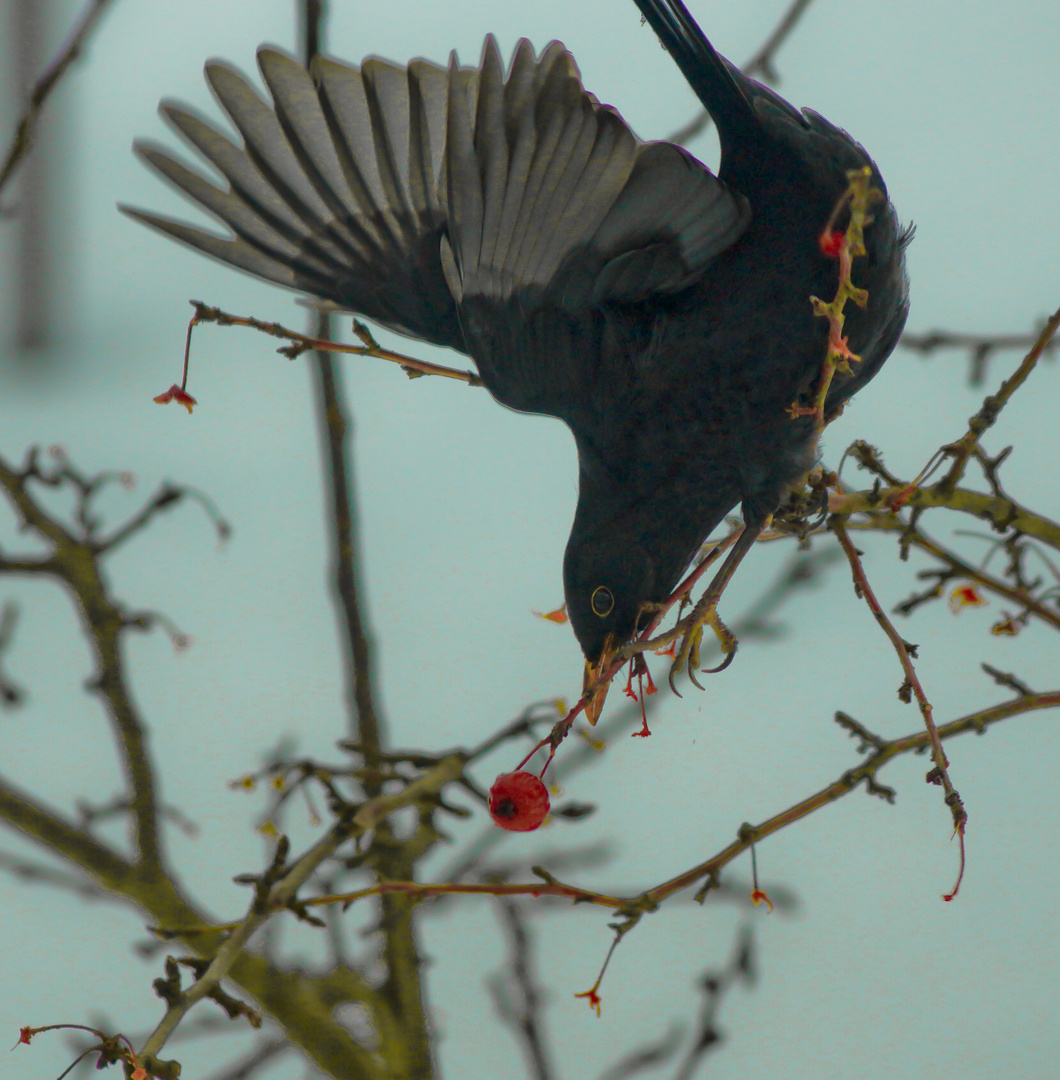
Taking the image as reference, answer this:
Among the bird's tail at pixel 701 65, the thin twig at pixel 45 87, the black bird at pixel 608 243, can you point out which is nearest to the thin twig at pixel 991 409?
the black bird at pixel 608 243

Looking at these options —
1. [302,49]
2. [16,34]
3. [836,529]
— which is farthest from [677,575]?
[16,34]

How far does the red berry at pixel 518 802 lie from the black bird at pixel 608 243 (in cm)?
17

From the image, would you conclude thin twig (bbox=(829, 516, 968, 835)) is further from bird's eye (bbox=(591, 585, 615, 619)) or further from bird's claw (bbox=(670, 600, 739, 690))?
bird's eye (bbox=(591, 585, 615, 619))

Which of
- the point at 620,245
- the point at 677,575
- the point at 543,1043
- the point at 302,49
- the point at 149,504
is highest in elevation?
the point at 302,49

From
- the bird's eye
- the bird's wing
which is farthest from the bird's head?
the bird's wing

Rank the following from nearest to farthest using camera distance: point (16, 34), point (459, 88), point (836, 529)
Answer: point (836, 529)
point (459, 88)
point (16, 34)

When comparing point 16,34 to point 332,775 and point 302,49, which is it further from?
point 332,775

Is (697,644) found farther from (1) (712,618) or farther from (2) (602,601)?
(2) (602,601)

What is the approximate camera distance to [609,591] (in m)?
0.91

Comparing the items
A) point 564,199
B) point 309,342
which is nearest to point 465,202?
point 564,199

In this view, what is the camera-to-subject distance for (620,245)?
0.81m

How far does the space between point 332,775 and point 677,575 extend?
1.14ft

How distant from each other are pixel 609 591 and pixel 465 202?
317 mm

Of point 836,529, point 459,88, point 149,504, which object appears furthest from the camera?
point 149,504
